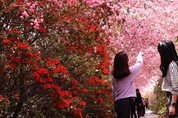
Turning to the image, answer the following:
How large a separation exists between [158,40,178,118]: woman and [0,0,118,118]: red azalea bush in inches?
74.3

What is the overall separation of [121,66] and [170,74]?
0.73 metres

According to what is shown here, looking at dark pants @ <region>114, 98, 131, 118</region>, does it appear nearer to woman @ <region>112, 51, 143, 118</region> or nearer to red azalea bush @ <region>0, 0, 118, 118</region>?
woman @ <region>112, 51, 143, 118</region>

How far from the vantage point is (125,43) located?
37.1 ft

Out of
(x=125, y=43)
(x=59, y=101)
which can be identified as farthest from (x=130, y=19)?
(x=59, y=101)

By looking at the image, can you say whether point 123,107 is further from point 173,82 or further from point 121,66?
point 173,82

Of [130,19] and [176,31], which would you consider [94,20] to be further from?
[176,31]

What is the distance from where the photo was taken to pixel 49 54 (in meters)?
5.24

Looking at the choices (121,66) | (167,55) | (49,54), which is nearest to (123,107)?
(121,66)

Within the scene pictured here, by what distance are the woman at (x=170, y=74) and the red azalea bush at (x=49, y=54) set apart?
1887 mm

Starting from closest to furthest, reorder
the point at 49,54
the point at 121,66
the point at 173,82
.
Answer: the point at 173,82
the point at 121,66
the point at 49,54

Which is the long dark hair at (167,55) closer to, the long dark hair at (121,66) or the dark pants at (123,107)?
the long dark hair at (121,66)

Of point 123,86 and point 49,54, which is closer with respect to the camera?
point 123,86

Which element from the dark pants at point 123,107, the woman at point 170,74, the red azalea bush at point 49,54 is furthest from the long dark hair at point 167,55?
the red azalea bush at point 49,54

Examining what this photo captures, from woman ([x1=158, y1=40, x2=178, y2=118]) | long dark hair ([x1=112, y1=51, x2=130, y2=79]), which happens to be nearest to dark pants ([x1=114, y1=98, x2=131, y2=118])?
long dark hair ([x1=112, y1=51, x2=130, y2=79])
